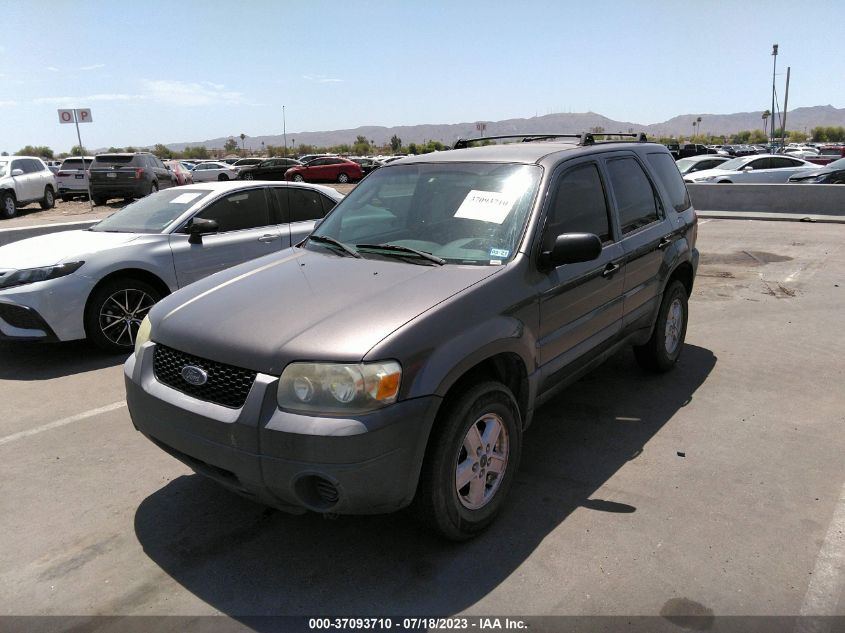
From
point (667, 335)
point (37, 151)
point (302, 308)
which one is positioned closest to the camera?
point (302, 308)

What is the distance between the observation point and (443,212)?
3.83 meters

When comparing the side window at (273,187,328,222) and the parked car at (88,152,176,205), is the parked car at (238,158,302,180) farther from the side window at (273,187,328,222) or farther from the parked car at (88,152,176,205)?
A: the side window at (273,187,328,222)

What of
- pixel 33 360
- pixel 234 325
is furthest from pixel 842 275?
pixel 33 360

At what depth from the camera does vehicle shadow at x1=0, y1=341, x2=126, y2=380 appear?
19.0ft

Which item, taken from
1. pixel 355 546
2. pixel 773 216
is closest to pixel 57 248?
Answer: pixel 355 546

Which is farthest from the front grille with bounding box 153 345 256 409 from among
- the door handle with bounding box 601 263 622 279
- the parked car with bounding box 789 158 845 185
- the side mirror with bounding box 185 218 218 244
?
the parked car with bounding box 789 158 845 185

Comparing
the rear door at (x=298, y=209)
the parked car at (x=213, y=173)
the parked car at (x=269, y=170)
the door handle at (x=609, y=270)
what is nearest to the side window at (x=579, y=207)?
the door handle at (x=609, y=270)

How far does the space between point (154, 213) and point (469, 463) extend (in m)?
5.07

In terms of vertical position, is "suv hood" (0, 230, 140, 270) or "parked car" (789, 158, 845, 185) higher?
"suv hood" (0, 230, 140, 270)

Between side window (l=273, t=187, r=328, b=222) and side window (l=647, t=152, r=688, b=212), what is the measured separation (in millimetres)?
3849

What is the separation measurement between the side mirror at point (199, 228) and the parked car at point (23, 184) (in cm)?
1450

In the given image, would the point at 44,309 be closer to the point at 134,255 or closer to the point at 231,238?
the point at 134,255

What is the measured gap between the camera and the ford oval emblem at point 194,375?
2.88 m

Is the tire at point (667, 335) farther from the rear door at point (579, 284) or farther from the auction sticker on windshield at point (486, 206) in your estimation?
the auction sticker on windshield at point (486, 206)
